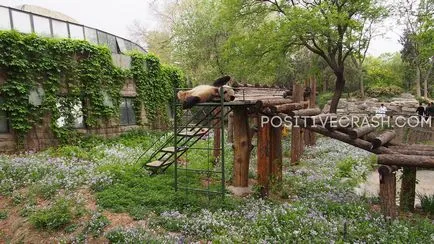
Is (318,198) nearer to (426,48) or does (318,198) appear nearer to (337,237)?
(337,237)

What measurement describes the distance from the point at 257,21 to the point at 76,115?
11.5 m

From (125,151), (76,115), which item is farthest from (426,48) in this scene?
(76,115)

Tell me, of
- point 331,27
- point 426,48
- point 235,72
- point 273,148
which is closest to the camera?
point 273,148

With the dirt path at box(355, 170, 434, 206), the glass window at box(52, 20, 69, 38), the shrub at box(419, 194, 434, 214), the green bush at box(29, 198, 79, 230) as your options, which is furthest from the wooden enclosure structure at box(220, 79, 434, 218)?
the glass window at box(52, 20, 69, 38)

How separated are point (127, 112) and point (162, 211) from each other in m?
11.0

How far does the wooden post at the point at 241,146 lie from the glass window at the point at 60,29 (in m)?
10.7

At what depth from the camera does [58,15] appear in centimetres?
1847

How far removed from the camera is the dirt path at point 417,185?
30.9 ft

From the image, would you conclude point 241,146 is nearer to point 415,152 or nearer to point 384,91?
point 415,152

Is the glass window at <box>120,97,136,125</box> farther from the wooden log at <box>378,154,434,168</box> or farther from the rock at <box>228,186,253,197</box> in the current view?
the wooden log at <box>378,154,434,168</box>

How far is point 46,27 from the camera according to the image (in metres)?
13.9

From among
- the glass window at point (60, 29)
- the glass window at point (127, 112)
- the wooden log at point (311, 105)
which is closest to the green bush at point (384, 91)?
the wooden log at point (311, 105)

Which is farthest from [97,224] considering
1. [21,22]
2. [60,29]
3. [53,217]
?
[60,29]

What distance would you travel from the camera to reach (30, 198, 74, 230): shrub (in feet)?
21.2
